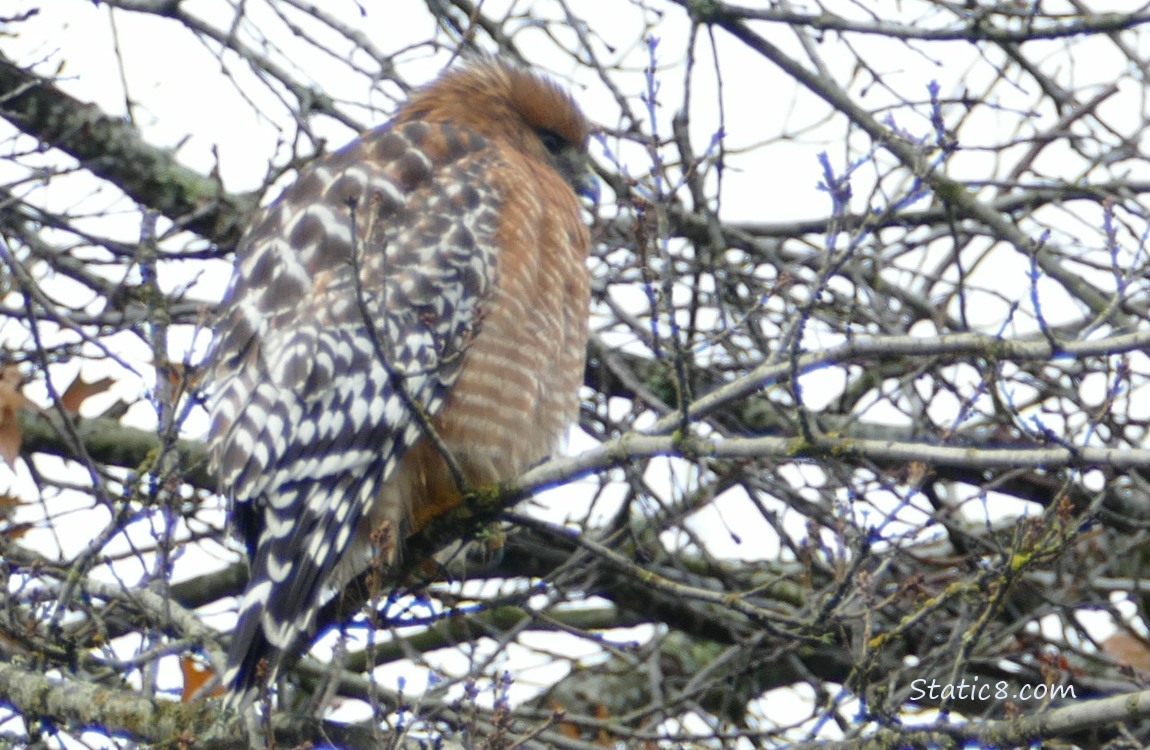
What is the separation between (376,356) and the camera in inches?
166

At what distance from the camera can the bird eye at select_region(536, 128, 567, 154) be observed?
565cm

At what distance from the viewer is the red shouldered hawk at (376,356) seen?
4.01 m

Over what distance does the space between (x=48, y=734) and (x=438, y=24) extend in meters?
2.75

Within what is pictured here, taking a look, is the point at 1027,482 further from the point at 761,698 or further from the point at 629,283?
the point at 629,283

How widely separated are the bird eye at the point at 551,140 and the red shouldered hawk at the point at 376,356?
0.59 metres

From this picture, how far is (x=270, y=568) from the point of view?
12.7 ft

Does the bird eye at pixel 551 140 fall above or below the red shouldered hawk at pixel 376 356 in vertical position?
above

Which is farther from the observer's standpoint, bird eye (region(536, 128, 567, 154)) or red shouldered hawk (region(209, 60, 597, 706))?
bird eye (region(536, 128, 567, 154))

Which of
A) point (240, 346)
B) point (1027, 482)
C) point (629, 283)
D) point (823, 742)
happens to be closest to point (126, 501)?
point (240, 346)

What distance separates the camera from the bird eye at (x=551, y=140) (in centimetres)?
565

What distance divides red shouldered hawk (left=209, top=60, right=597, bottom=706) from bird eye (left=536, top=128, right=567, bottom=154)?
59cm

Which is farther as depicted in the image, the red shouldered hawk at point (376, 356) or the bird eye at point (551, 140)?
the bird eye at point (551, 140)

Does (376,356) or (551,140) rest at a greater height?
(551,140)

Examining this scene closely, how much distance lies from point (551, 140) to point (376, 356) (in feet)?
5.63
